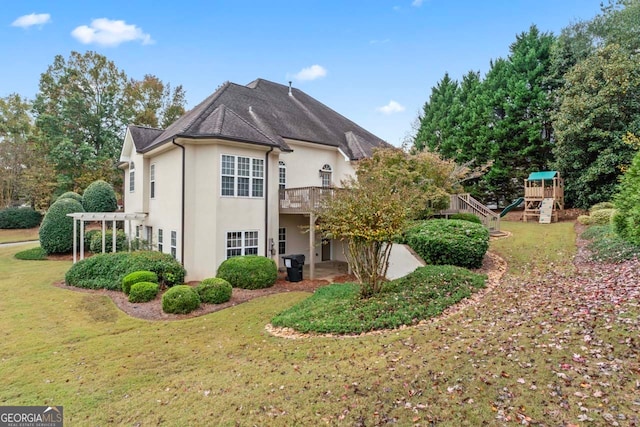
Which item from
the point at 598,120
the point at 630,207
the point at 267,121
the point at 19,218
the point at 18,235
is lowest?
the point at 18,235

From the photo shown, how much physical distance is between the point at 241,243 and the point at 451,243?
815cm

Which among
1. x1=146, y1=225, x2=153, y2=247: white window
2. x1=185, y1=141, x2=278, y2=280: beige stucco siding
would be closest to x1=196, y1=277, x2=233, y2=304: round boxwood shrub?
x1=185, y1=141, x2=278, y2=280: beige stucco siding

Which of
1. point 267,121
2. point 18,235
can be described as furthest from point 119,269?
point 18,235

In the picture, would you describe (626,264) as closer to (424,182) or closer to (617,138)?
(424,182)

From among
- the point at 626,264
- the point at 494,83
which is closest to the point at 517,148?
the point at 494,83

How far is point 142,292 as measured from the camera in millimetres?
10727

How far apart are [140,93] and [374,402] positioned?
4061cm

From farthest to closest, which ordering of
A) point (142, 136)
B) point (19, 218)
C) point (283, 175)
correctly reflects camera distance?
point (19, 218), point (283, 175), point (142, 136)

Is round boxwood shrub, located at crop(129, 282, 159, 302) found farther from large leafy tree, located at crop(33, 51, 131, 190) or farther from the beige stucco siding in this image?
large leafy tree, located at crop(33, 51, 131, 190)

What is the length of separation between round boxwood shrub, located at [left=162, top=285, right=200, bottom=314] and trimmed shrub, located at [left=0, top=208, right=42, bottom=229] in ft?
107

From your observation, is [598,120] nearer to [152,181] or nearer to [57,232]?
[152,181]

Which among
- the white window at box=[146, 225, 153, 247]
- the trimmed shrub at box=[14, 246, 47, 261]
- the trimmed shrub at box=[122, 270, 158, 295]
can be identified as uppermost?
the white window at box=[146, 225, 153, 247]

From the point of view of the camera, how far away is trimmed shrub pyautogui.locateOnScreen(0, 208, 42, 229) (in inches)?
1224

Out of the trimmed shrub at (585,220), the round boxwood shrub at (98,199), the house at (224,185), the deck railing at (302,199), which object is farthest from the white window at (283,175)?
the trimmed shrub at (585,220)
